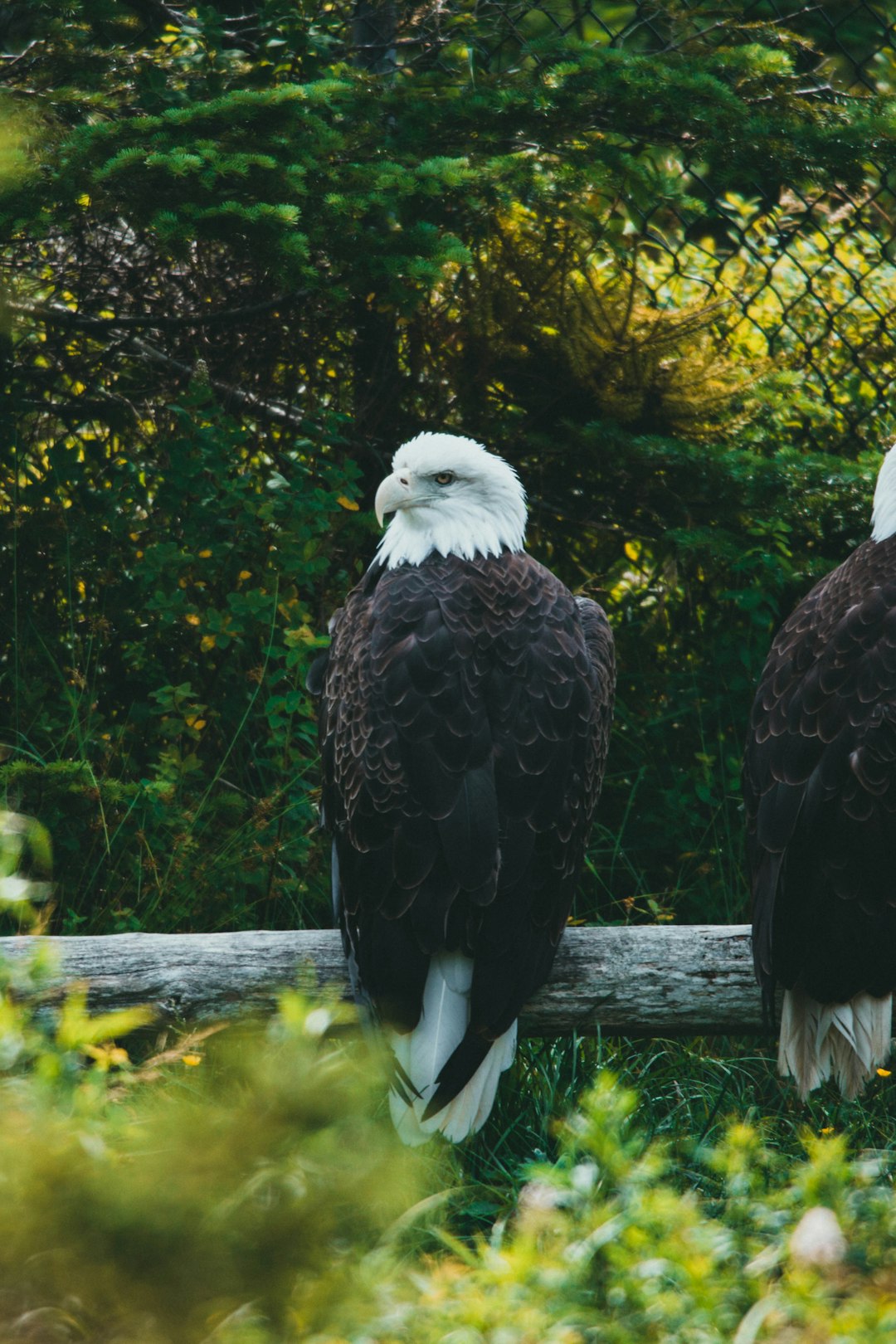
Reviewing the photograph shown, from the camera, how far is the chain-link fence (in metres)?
4.58

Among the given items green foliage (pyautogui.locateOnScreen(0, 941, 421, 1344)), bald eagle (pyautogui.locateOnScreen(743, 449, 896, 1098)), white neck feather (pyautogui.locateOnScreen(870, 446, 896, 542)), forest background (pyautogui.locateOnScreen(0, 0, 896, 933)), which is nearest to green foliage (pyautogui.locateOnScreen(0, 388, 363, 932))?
forest background (pyautogui.locateOnScreen(0, 0, 896, 933))

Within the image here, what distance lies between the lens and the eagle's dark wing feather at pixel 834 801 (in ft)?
10.6

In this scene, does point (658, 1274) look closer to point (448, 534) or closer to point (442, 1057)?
point (442, 1057)

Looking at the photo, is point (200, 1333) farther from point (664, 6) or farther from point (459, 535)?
point (664, 6)

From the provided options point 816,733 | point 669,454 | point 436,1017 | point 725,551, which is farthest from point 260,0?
point 436,1017

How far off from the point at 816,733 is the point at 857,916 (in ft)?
1.54

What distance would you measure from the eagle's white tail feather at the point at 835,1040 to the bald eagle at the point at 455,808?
0.74m

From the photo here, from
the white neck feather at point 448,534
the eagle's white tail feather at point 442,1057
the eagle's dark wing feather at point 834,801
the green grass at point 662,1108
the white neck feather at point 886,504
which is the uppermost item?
the white neck feather at point 886,504

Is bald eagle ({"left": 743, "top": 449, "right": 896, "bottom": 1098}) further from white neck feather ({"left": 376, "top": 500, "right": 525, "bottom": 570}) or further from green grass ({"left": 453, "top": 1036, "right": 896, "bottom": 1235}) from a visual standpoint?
white neck feather ({"left": 376, "top": 500, "right": 525, "bottom": 570})

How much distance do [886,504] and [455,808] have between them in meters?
1.47

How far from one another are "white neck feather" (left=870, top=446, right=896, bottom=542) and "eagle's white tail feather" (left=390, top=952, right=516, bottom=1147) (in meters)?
1.59

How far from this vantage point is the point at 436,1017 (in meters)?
3.16

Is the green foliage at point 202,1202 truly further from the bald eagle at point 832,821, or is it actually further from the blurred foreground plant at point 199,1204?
the bald eagle at point 832,821

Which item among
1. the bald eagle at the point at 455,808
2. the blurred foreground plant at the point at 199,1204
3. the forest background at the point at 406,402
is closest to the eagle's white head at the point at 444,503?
the bald eagle at the point at 455,808
